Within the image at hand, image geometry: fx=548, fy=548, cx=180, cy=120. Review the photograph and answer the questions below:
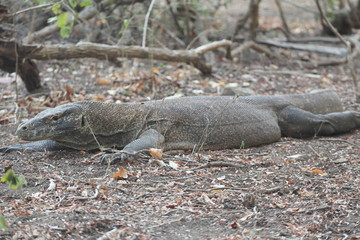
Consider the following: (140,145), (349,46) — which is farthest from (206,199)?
(349,46)

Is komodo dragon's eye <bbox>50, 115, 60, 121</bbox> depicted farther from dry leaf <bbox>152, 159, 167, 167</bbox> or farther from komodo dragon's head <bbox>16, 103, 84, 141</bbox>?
dry leaf <bbox>152, 159, 167, 167</bbox>

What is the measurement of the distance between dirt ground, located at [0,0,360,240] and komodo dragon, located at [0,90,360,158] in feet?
0.45

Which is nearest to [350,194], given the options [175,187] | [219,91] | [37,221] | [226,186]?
[226,186]

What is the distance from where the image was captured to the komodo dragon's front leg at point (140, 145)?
14.6 feet

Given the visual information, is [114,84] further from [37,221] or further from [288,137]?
[37,221]

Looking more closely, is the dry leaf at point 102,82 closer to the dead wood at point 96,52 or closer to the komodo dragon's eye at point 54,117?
the dead wood at point 96,52

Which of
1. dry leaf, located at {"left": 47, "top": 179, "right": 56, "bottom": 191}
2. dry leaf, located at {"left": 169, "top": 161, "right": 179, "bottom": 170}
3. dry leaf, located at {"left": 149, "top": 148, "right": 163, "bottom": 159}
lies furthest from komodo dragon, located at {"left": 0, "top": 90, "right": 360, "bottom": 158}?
dry leaf, located at {"left": 47, "top": 179, "right": 56, "bottom": 191}

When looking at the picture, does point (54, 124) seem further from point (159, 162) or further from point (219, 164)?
point (219, 164)

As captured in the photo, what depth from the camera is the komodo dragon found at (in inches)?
190

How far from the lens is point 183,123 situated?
5.29m

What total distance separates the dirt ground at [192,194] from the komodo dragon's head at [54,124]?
20 cm

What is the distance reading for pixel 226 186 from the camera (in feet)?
13.0

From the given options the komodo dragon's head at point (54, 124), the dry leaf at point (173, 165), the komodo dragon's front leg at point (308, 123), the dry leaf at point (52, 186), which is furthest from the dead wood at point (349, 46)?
the dry leaf at point (52, 186)

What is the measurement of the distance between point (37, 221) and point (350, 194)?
2078 millimetres
